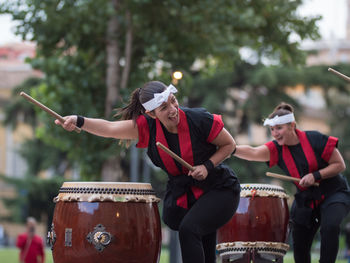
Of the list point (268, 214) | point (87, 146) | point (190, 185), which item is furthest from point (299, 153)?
point (87, 146)

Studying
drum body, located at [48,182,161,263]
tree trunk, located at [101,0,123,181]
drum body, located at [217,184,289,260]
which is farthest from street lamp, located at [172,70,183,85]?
drum body, located at [48,182,161,263]

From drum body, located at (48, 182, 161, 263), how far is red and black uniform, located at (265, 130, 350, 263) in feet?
4.21

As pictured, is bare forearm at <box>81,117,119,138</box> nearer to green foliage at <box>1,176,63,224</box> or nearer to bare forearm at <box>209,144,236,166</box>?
bare forearm at <box>209,144,236,166</box>

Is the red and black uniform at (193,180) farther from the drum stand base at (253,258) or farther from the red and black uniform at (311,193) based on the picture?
the drum stand base at (253,258)

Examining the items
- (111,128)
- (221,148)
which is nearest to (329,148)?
(221,148)

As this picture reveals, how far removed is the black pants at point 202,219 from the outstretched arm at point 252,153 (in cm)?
97

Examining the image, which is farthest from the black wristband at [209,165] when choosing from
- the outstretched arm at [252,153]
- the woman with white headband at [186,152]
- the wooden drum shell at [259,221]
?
the wooden drum shell at [259,221]

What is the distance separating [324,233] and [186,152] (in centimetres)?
138

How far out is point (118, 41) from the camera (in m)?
9.76

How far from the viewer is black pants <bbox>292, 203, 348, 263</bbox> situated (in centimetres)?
516

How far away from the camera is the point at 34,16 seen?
948 cm

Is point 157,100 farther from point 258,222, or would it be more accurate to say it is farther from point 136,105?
point 258,222

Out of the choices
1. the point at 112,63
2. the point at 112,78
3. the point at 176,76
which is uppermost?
the point at 112,63

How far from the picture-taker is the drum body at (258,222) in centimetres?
573
